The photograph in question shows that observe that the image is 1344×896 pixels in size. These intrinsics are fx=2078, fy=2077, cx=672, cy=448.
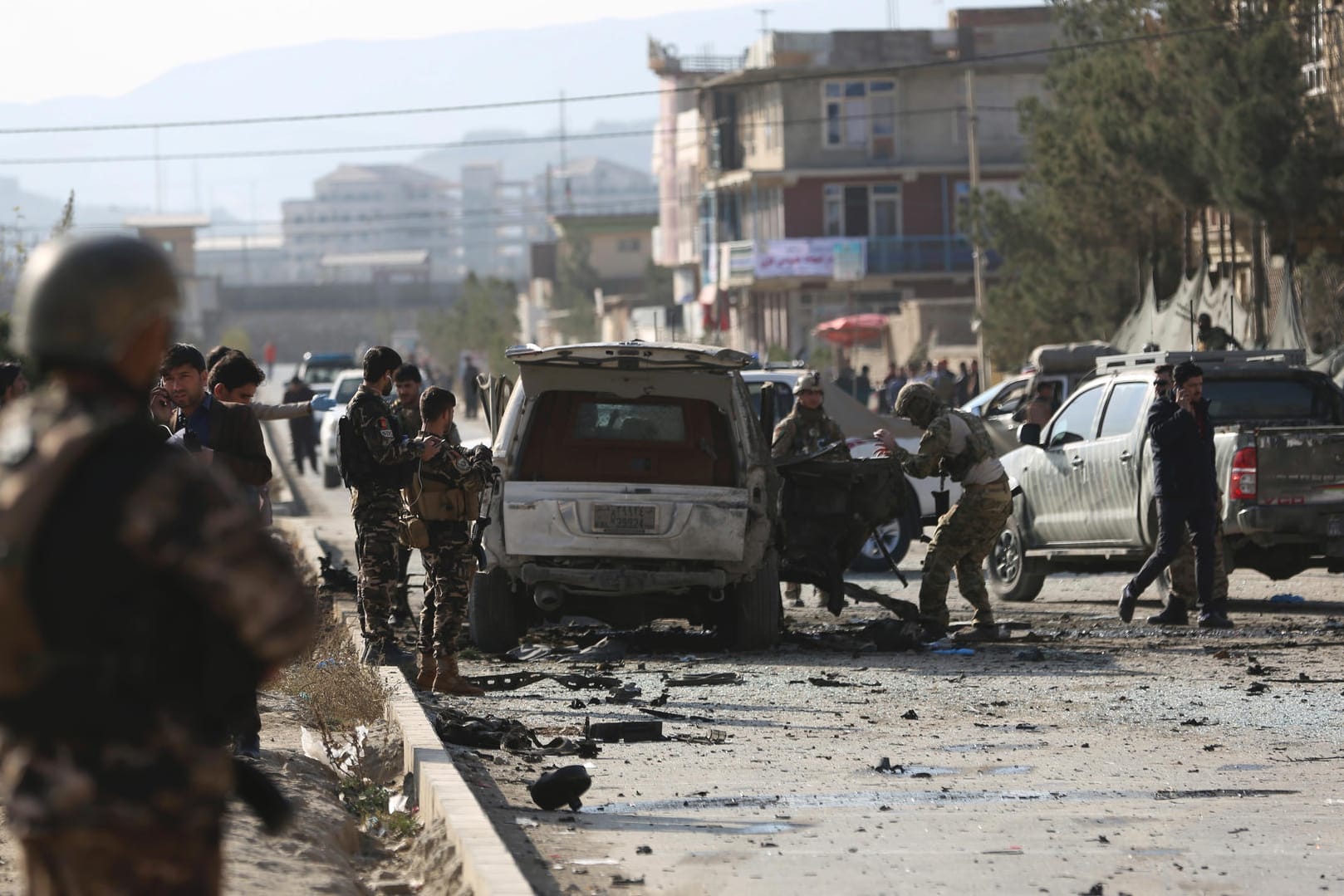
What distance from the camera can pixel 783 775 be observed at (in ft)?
28.1

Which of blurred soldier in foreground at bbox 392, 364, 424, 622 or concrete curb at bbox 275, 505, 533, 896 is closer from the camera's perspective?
concrete curb at bbox 275, 505, 533, 896

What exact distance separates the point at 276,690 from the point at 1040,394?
13.1 meters

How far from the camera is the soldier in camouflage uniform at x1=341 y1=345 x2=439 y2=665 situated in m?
10.8

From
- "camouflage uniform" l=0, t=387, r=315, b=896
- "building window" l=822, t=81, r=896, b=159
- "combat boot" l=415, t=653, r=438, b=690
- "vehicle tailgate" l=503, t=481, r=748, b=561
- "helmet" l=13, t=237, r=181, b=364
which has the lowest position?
"combat boot" l=415, t=653, r=438, b=690

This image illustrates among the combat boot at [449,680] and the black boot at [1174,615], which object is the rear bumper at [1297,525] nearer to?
the black boot at [1174,615]

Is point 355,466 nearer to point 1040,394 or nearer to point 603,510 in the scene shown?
point 603,510

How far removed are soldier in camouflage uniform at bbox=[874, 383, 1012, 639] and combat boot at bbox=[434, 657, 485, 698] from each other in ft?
11.7

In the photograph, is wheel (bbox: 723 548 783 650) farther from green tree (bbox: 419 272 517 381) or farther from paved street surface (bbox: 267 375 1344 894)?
green tree (bbox: 419 272 517 381)

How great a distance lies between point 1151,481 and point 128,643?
479 inches

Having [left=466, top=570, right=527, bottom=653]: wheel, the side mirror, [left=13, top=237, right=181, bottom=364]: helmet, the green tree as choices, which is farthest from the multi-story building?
[left=13, top=237, right=181, bottom=364]: helmet

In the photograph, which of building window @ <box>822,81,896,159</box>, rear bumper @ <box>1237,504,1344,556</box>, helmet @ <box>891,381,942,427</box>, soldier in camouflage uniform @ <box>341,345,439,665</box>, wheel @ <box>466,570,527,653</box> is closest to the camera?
soldier in camouflage uniform @ <box>341,345,439,665</box>

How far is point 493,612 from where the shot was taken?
1277 cm

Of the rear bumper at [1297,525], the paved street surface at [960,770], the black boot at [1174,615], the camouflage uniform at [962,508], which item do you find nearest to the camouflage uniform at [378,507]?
the paved street surface at [960,770]

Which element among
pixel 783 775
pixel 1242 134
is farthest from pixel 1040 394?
pixel 783 775
